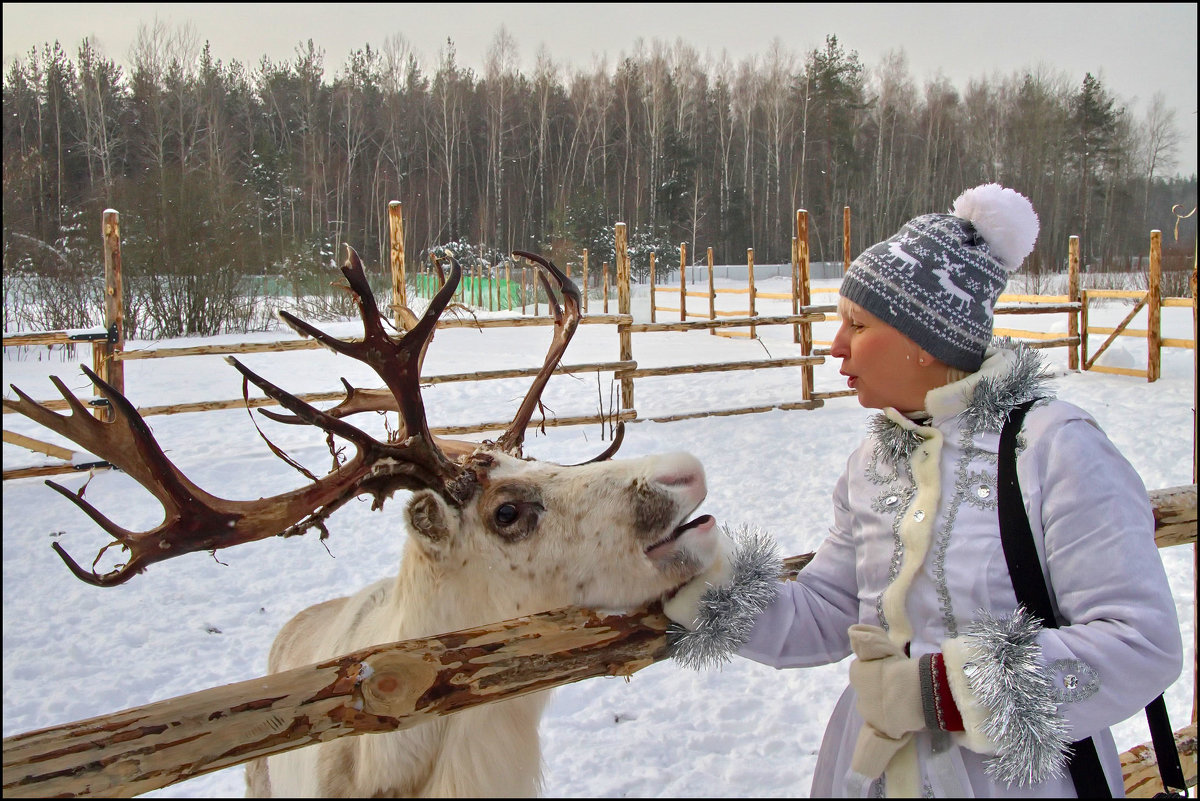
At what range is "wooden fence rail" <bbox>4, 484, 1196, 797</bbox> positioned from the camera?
96 centimetres

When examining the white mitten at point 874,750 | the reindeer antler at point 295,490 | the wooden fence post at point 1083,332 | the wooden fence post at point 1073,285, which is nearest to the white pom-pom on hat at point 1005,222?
the white mitten at point 874,750

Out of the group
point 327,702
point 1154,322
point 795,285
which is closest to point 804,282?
point 795,285

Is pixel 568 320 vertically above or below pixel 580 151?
below

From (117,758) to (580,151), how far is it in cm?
988

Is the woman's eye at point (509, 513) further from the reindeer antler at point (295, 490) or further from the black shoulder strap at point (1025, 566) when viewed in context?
the black shoulder strap at point (1025, 566)

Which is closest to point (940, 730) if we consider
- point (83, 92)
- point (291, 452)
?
point (291, 452)

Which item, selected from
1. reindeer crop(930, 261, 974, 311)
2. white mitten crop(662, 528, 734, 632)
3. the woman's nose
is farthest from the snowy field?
reindeer crop(930, 261, 974, 311)

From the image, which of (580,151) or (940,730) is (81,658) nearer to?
(940,730)

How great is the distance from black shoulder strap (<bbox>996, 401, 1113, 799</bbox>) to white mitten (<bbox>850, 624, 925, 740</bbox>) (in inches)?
7.3

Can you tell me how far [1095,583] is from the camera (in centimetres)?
97

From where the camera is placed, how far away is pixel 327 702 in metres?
1.10

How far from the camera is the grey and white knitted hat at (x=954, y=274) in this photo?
1195 millimetres

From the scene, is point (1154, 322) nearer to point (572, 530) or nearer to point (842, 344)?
point (842, 344)

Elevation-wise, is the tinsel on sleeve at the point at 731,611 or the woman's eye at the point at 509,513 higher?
the woman's eye at the point at 509,513
